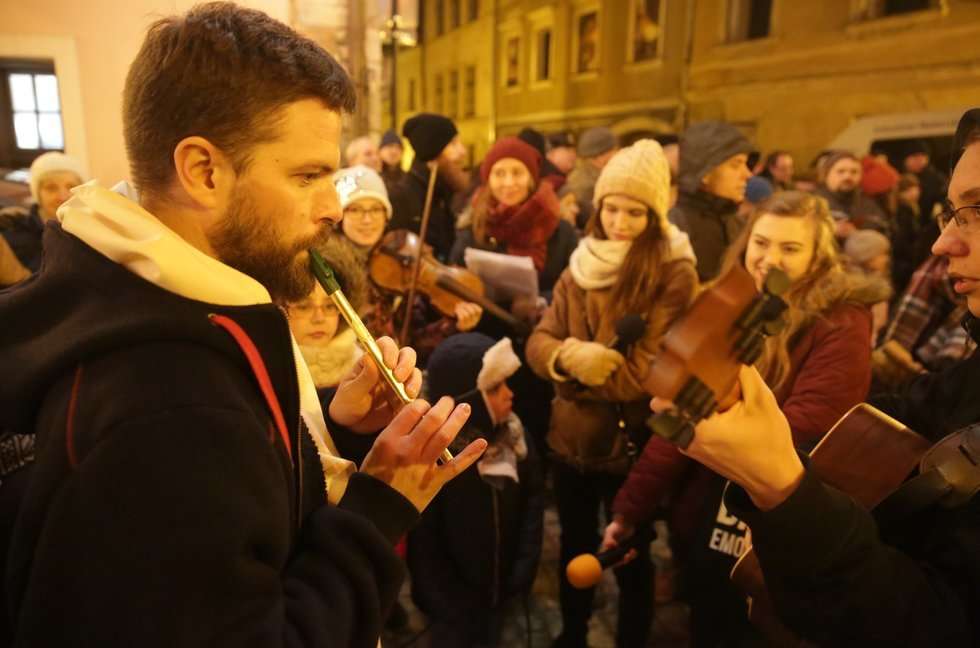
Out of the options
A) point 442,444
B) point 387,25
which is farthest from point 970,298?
point 387,25

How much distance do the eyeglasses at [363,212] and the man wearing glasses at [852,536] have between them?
2.73 meters

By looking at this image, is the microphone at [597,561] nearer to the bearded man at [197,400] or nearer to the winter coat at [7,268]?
the bearded man at [197,400]

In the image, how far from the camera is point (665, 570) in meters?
3.51

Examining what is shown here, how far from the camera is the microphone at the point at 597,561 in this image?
6.56 feet

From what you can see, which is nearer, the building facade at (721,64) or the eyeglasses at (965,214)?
the eyeglasses at (965,214)

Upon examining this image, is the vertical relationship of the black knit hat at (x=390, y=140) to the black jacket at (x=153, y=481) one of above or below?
above

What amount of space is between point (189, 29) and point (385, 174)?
16.7 ft

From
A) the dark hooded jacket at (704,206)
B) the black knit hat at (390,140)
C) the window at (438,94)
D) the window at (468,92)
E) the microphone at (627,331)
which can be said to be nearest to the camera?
the microphone at (627,331)

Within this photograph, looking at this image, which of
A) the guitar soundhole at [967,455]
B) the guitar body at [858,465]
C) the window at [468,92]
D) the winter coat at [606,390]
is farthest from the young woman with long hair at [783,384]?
the window at [468,92]

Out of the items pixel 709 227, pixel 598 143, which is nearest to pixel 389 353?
pixel 709 227

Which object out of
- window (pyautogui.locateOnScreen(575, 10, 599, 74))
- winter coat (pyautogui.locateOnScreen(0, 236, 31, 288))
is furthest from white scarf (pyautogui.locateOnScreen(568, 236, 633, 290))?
window (pyautogui.locateOnScreen(575, 10, 599, 74))

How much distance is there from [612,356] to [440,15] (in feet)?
82.3

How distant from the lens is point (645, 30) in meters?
14.8

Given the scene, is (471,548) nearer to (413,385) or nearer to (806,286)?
(413,385)
